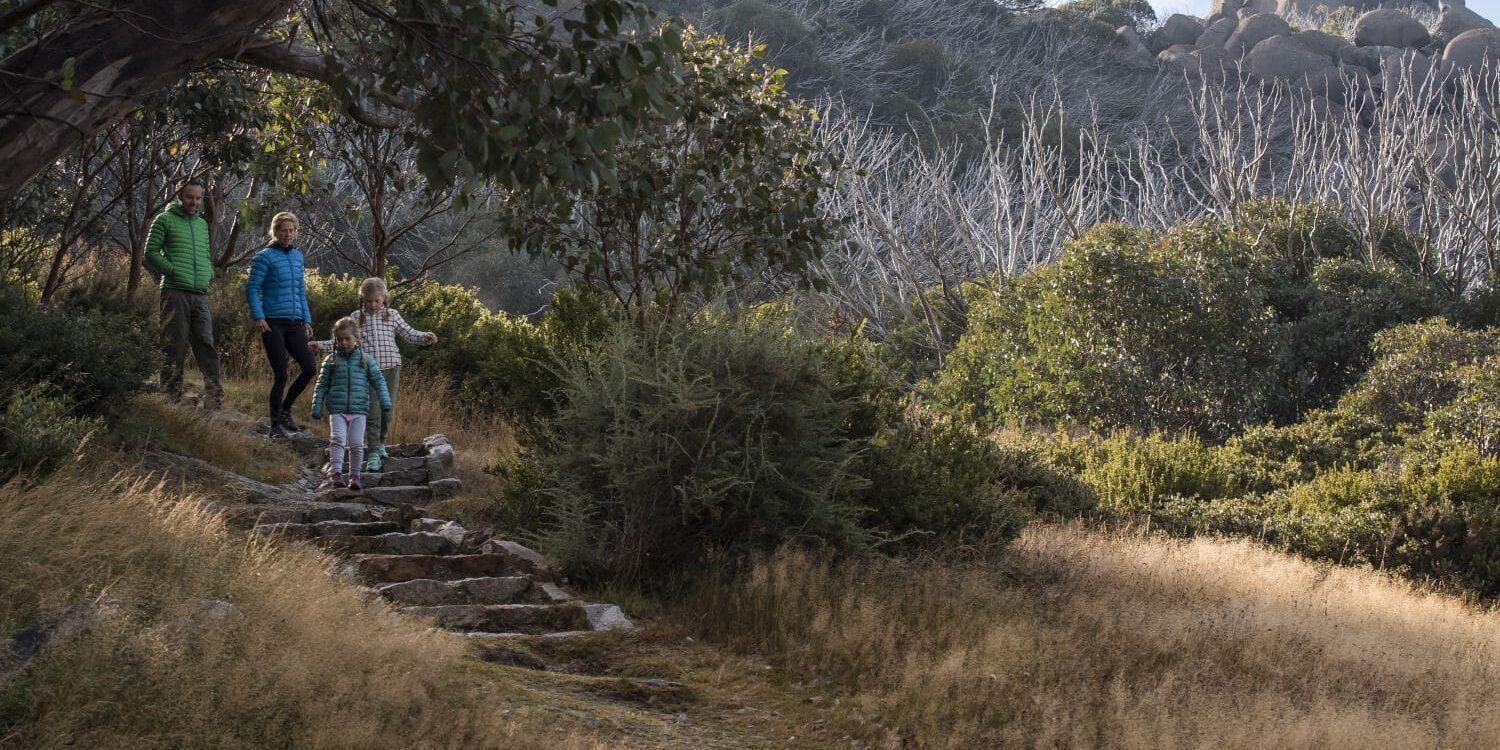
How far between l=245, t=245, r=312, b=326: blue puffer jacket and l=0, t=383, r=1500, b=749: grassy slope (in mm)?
2673

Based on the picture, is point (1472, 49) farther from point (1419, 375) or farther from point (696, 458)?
point (696, 458)

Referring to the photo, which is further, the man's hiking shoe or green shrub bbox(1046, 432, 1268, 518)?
green shrub bbox(1046, 432, 1268, 518)

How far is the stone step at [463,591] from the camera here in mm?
7074

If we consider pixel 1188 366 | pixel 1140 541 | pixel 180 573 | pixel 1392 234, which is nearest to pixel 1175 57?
pixel 1392 234

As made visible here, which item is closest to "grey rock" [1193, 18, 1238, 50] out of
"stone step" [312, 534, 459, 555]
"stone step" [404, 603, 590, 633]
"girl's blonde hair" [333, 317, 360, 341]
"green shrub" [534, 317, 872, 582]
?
"girl's blonde hair" [333, 317, 360, 341]

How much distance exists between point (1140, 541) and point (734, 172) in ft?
17.1

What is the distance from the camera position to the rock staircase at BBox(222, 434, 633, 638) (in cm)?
695

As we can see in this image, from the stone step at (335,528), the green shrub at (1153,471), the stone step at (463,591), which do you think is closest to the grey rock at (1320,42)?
the green shrub at (1153,471)

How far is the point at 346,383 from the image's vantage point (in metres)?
9.83

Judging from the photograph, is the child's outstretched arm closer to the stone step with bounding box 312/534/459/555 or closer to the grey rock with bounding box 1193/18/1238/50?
the stone step with bounding box 312/534/459/555

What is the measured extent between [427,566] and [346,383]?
2.74 m

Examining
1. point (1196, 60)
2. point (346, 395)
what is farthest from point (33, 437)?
point (1196, 60)

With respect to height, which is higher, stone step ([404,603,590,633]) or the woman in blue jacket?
the woman in blue jacket

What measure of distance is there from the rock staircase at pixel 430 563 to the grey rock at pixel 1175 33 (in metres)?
46.4
